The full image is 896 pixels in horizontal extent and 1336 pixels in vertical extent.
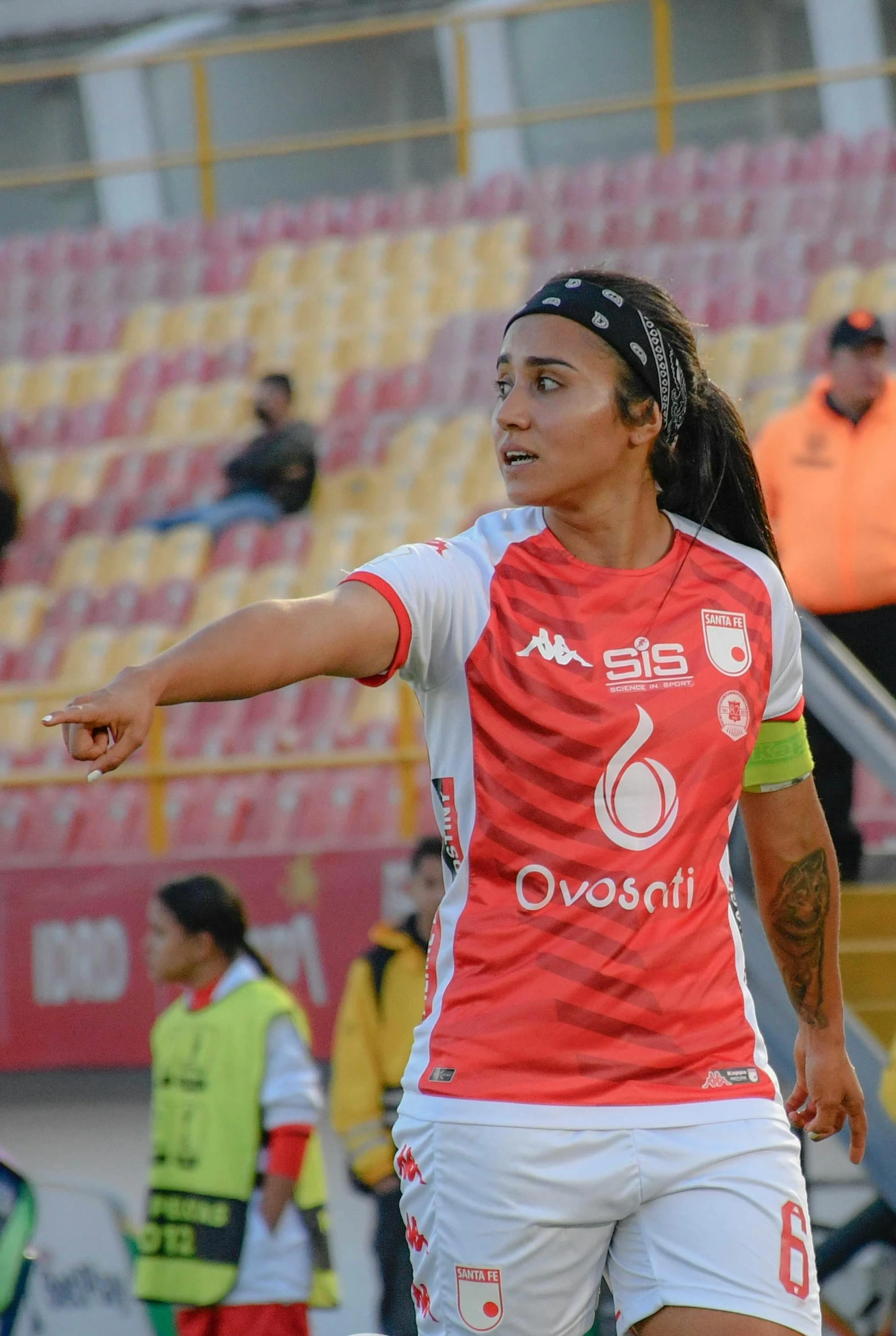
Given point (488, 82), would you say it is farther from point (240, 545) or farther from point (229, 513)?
point (240, 545)

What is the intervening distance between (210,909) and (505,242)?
8699mm

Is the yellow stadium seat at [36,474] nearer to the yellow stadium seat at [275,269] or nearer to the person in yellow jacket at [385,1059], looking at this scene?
the yellow stadium seat at [275,269]

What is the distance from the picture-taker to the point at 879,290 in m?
11.6

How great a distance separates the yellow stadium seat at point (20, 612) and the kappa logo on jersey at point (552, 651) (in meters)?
8.83

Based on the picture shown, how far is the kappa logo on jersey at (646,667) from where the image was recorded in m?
2.62

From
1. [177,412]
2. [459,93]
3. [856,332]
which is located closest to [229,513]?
[177,412]

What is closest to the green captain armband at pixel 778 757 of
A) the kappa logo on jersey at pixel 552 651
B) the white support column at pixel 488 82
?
the kappa logo on jersey at pixel 552 651

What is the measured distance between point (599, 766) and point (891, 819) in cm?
505

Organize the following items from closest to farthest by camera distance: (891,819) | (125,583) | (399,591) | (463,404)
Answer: (399,591)
(891,819)
(125,583)
(463,404)

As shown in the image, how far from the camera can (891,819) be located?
24.3 ft

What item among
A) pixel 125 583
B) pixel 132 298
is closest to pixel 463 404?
pixel 125 583

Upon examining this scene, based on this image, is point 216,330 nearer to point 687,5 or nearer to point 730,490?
point 687,5

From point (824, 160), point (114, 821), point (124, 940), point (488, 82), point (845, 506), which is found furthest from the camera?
point (488, 82)

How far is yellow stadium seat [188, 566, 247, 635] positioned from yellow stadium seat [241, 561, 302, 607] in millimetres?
42
